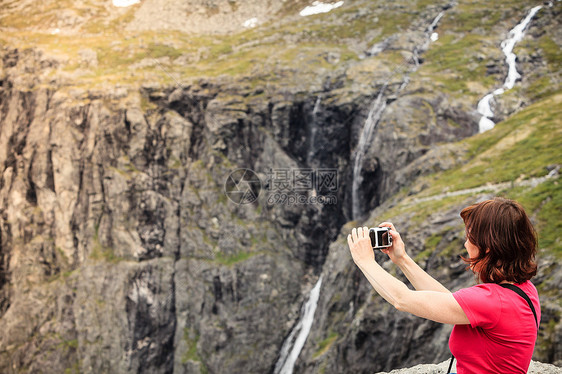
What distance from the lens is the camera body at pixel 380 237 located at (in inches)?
189

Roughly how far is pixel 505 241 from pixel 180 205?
256ft

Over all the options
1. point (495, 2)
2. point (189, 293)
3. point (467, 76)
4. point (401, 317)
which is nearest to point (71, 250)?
point (189, 293)

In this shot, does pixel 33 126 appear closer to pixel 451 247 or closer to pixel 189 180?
pixel 189 180

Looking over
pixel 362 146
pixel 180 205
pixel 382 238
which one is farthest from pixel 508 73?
pixel 382 238

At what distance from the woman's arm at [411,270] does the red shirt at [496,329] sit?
3.30 ft

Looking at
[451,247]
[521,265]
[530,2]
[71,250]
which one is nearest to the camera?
[521,265]

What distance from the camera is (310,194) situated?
242 feet

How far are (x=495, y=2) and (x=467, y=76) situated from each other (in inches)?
1894

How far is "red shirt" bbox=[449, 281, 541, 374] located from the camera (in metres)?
3.56

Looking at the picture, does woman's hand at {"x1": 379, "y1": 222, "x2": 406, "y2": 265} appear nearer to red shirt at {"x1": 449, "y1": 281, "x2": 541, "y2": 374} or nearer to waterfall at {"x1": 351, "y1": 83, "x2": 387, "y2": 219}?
red shirt at {"x1": 449, "y1": 281, "x2": 541, "y2": 374}
